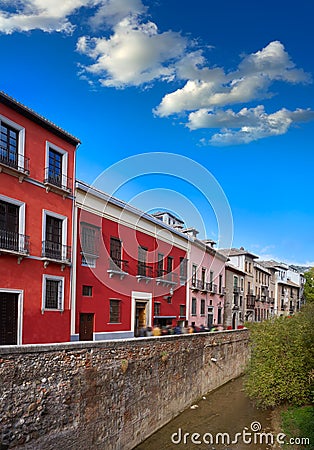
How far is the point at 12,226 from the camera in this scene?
18.0 meters

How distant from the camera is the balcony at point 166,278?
30833mm

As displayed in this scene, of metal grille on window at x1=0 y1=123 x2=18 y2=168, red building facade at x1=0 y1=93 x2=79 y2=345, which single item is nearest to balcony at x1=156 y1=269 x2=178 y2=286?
red building facade at x1=0 y1=93 x2=79 y2=345

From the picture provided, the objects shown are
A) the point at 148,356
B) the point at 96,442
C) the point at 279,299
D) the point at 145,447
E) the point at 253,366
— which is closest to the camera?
the point at 96,442

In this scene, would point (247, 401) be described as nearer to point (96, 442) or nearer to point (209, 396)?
point (209, 396)

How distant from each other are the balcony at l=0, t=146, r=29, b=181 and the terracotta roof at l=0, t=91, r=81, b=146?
186cm

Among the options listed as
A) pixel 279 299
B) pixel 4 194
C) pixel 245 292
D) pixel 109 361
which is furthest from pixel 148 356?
pixel 279 299

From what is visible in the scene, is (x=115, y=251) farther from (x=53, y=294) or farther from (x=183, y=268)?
(x=183, y=268)

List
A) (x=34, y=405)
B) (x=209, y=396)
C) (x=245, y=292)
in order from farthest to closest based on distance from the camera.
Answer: (x=245, y=292)
(x=209, y=396)
(x=34, y=405)

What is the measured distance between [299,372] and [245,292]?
32.9 meters

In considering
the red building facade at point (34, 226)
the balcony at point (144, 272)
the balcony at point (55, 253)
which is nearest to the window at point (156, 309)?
the balcony at point (144, 272)

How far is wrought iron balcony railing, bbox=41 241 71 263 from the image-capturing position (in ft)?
63.3

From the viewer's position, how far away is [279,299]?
66500 mm

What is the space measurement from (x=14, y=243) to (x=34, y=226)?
1.42 meters

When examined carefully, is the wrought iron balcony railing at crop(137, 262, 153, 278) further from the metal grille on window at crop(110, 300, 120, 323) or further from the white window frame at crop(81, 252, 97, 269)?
the white window frame at crop(81, 252, 97, 269)
